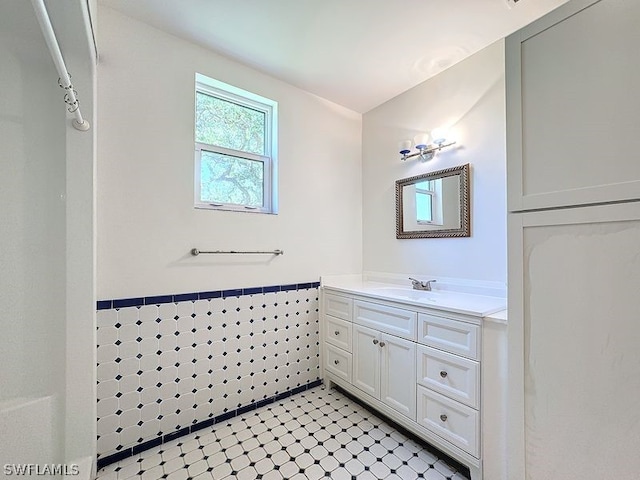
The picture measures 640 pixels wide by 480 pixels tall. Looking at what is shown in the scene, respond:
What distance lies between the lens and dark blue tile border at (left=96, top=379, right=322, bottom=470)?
4.97 feet

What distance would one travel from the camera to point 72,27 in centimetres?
117

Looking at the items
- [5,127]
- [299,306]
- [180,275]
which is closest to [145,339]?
[180,275]

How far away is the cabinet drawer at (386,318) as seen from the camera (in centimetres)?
165

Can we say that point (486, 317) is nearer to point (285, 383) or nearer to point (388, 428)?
point (388, 428)

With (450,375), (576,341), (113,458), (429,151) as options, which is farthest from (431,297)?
(113,458)

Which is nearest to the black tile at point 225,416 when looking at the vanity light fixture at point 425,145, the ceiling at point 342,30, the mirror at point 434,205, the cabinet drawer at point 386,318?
the cabinet drawer at point 386,318

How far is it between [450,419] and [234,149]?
6.91 feet

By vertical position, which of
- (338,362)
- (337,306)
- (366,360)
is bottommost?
(338,362)

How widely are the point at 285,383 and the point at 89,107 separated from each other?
2083mm

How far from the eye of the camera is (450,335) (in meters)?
1.45

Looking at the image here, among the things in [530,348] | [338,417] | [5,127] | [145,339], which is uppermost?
[5,127]

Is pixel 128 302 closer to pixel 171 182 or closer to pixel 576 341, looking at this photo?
pixel 171 182

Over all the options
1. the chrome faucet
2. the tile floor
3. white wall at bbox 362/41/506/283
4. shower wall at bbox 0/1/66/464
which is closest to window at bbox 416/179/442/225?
white wall at bbox 362/41/506/283

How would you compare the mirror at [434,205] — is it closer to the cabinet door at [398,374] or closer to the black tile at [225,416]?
the cabinet door at [398,374]
